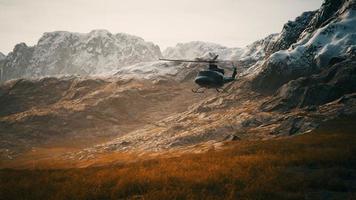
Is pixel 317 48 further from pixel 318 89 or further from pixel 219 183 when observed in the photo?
pixel 219 183

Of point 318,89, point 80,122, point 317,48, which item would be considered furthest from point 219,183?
point 80,122

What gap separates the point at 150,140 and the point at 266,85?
64.9 meters

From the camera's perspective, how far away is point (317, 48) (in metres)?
141

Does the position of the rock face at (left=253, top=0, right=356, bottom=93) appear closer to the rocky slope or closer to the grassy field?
the rocky slope

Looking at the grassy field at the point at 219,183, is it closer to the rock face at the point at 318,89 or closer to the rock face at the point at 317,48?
the rock face at the point at 318,89

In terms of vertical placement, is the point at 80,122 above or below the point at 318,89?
above

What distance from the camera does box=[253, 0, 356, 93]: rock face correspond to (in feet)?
437

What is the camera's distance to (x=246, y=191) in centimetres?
1482

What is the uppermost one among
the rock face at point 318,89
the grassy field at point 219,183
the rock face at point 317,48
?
the rock face at point 317,48

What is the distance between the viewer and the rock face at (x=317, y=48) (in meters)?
133

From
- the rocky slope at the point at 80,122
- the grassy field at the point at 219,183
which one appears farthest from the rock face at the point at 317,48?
the grassy field at the point at 219,183

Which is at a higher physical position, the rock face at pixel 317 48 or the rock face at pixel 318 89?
the rock face at pixel 317 48

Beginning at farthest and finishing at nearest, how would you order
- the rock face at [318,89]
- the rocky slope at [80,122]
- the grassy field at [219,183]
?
the rocky slope at [80,122] < the rock face at [318,89] < the grassy field at [219,183]

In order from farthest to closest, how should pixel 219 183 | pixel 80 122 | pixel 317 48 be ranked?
pixel 80 122 → pixel 317 48 → pixel 219 183
